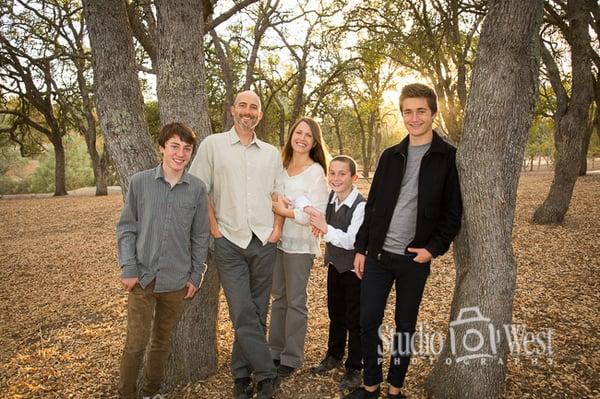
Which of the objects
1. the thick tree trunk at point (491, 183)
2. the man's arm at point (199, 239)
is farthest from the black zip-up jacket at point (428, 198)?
the man's arm at point (199, 239)

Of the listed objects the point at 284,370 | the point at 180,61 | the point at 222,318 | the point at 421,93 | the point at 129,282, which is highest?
the point at 180,61

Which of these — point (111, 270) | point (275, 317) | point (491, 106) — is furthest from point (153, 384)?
point (111, 270)

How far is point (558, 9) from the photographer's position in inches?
434

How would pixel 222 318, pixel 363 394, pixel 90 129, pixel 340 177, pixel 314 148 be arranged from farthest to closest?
pixel 90 129, pixel 222 318, pixel 314 148, pixel 340 177, pixel 363 394

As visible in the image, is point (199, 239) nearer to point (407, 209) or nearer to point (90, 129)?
point (407, 209)

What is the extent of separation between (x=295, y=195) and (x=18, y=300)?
5.44 meters

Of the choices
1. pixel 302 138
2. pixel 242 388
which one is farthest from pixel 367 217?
pixel 242 388

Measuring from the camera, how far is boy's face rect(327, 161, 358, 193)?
3.48m

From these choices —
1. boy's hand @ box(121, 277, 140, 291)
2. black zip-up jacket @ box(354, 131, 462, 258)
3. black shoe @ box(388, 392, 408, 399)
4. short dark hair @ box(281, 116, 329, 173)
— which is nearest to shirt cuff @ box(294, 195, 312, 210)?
short dark hair @ box(281, 116, 329, 173)

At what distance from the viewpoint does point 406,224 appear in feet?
9.59

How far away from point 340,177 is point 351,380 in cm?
175

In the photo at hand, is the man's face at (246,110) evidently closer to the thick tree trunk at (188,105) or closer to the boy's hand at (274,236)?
the thick tree trunk at (188,105)

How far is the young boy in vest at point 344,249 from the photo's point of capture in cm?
340

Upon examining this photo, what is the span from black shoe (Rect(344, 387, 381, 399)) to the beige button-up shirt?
140 cm
